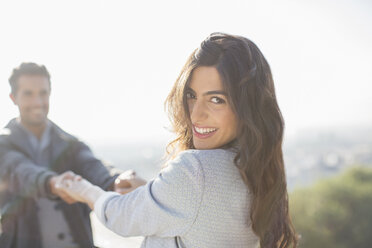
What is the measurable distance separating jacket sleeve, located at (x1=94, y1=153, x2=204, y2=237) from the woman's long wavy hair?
20cm

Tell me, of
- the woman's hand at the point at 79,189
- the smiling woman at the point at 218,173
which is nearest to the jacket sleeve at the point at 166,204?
the smiling woman at the point at 218,173

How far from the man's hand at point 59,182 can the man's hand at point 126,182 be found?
0.77ft

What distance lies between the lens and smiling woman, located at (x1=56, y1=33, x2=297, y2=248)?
135 centimetres

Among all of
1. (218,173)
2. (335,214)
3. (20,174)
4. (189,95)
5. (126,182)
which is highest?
(189,95)

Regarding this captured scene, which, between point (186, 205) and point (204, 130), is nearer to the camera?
point (186, 205)

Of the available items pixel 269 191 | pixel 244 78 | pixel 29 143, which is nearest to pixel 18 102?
pixel 29 143

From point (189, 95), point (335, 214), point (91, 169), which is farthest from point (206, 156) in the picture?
point (335, 214)

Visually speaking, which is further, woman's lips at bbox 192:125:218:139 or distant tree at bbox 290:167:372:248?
distant tree at bbox 290:167:372:248

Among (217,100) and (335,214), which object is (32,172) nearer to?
(217,100)

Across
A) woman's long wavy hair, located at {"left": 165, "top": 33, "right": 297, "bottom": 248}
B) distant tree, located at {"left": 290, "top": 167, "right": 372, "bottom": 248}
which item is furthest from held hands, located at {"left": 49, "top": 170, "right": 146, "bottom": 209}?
distant tree, located at {"left": 290, "top": 167, "right": 372, "bottom": 248}

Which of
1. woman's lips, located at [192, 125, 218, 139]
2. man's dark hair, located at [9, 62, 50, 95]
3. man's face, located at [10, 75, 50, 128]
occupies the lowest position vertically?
woman's lips, located at [192, 125, 218, 139]

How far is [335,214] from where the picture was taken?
55.1 feet

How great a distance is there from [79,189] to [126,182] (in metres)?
0.28

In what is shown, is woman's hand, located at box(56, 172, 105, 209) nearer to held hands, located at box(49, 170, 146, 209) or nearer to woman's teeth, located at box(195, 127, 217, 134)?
held hands, located at box(49, 170, 146, 209)
